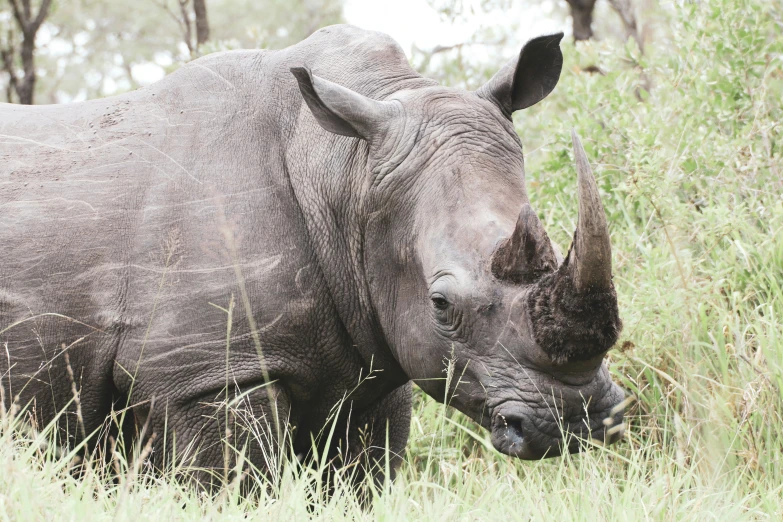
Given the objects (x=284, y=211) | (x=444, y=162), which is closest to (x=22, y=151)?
(x=284, y=211)

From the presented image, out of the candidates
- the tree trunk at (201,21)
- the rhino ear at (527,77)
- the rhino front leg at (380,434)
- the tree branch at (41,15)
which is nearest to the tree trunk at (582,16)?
the tree trunk at (201,21)

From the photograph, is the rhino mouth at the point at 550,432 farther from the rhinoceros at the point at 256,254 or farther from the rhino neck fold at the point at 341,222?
the rhino neck fold at the point at 341,222

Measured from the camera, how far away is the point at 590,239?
3.29 metres

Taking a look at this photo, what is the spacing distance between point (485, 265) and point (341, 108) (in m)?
0.89

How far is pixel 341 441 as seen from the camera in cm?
465

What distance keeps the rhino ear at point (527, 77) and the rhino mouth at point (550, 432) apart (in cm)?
146

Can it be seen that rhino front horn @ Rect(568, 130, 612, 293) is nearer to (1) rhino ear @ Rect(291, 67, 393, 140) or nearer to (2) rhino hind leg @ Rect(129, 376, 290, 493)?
(1) rhino ear @ Rect(291, 67, 393, 140)

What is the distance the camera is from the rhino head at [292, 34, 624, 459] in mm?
3398

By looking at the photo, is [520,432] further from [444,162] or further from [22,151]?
[22,151]

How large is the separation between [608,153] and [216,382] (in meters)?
3.21

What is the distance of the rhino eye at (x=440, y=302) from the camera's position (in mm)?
3785

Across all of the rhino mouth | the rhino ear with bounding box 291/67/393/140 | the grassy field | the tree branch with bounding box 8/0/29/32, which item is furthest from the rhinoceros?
the tree branch with bounding box 8/0/29/32

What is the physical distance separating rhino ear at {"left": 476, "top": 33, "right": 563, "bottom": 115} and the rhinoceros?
0.05 ft

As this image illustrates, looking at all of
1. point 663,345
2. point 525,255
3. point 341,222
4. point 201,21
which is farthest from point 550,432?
point 201,21
